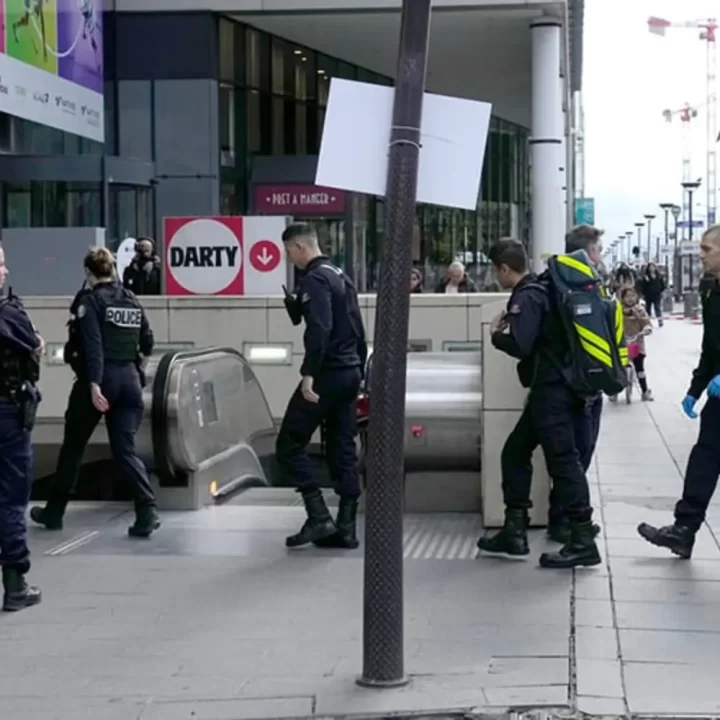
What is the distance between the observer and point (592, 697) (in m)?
5.57

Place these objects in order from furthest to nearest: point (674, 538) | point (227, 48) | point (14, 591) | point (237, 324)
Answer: point (227, 48) < point (237, 324) < point (674, 538) < point (14, 591)

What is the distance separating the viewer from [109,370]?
8.94 meters

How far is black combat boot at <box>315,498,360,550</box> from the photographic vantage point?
8586 millimetres

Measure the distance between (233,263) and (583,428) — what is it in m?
6.78

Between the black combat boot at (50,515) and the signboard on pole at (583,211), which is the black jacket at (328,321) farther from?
the signboard on pole at (583,211)

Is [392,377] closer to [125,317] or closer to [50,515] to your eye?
[125,317]

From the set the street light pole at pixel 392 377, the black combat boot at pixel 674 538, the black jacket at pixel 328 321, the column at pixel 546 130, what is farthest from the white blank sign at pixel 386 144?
the column at pixel 546 130

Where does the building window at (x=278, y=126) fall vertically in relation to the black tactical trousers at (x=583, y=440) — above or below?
above

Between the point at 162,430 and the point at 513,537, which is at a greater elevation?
the point at 162,430

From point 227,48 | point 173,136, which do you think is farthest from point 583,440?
point 227,48

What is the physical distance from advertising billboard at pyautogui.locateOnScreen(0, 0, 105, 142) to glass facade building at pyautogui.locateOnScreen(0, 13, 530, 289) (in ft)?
4.05

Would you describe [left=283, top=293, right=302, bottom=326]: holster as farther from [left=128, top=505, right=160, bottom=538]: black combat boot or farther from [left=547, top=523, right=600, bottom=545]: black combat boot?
[left=547, top=523, right=600, bottom=545]: black combat boot

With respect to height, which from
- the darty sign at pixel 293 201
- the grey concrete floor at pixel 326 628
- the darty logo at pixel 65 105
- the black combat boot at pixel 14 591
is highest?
the darty logo at pixel 65 105

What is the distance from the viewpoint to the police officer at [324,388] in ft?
27.0
